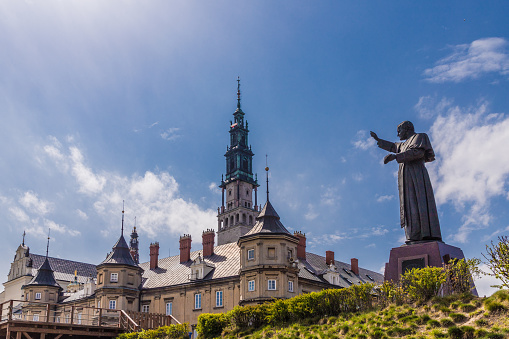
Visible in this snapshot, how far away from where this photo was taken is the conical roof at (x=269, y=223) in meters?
45.3

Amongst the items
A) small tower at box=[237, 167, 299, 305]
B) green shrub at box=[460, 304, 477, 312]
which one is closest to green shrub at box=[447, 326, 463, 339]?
green shrub at box=[460, 304, 477, 312]

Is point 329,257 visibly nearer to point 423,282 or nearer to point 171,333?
point 171,333

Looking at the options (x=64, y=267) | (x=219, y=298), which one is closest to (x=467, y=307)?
(x=219, y=298)

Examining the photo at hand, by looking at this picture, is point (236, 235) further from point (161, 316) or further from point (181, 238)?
point (161, 316)

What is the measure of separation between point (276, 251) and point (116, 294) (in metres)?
18.4

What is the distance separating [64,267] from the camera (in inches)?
3440

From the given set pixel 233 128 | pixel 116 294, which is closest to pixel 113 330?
pixel 116 294

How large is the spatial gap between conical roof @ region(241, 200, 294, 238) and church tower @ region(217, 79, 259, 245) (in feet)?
195

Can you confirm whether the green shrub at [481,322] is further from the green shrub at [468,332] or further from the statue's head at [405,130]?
the statue's head at [405,130]

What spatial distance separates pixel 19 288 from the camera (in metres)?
83.5

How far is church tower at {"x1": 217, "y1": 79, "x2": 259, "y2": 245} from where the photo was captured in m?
108

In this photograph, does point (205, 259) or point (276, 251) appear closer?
point (276, 251)

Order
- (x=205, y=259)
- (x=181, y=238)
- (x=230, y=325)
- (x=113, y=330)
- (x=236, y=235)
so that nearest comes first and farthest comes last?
1. (x=230, y=325)
2. (x=113, y=330)
3. (x=205, y=259)
4. (x=181, y=238)
5. (x=236, y=235)

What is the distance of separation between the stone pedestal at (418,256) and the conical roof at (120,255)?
40055 millimetres
